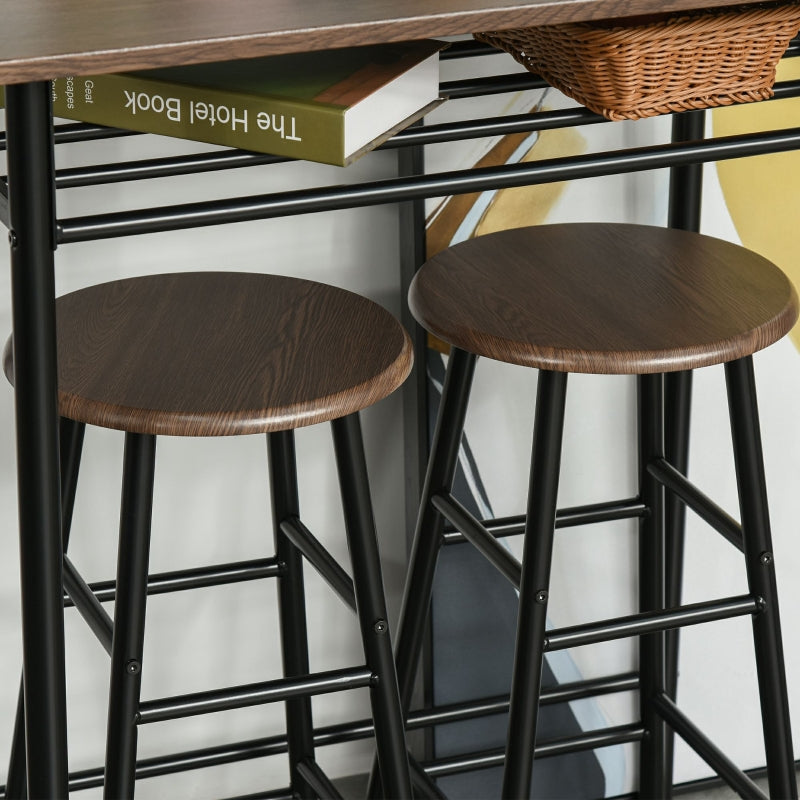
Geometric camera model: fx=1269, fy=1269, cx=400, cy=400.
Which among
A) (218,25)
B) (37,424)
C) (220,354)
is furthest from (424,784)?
(218,25)

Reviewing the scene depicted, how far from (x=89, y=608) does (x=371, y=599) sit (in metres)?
0.32

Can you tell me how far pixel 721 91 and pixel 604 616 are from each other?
99 centimetres

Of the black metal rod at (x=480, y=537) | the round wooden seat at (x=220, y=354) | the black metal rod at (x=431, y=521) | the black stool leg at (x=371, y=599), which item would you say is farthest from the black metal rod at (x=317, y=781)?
the round wooden seat at (x=220, y=354)

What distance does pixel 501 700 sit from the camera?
1.90 m

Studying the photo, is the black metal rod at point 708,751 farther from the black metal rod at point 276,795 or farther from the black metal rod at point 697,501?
the black metal rod at point 276,795

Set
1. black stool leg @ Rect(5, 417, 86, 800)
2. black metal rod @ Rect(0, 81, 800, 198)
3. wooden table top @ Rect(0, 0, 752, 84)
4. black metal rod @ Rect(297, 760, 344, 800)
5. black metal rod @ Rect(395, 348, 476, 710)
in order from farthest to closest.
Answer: black metal rod @ Rect(297, 760, 344, 800) < black metal rod @ Rect(395, 348, 476, 710) < black stool leg @ Rect(5, 417, 86, 800) < black metal rod @ Rect(0, 81, 800, 198) < wooden table top @ Rect(0, 0, 752, 84)

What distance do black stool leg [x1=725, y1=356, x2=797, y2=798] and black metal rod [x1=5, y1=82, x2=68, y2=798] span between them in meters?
0.76

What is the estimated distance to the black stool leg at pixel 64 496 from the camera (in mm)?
1407

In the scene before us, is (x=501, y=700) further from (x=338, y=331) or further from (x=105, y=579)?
(x=338, y=331)

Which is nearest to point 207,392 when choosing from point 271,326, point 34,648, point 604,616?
point 271,326

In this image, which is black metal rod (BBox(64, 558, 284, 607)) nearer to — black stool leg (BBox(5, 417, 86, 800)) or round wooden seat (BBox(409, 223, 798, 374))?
black stool leg (BBox(5, 417, 86, 800))

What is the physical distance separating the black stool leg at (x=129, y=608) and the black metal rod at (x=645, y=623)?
452mm

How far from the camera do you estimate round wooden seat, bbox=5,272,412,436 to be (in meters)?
1.18

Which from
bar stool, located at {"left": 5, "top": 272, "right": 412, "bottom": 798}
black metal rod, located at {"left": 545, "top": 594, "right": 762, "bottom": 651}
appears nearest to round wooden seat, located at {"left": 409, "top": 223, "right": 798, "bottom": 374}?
bar stool, located at {"left": 5, "top": 272, "right": 412, "bottom": 798}
